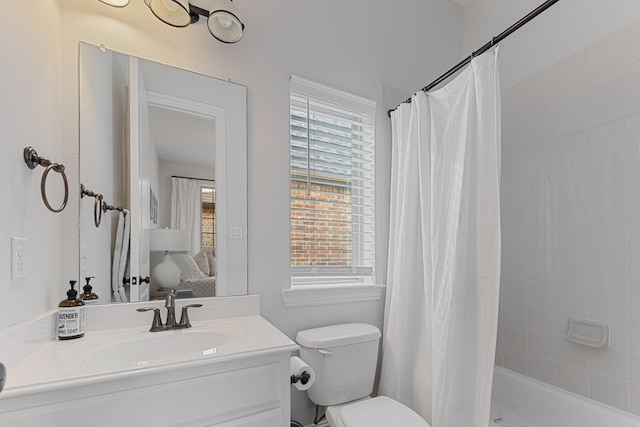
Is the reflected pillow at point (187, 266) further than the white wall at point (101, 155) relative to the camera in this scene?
Yes

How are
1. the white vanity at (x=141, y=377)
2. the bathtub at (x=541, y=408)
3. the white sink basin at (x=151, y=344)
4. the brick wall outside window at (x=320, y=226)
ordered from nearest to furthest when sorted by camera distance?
1. the white vanity at (x=141, y=377)
2. the white sink basin at (x=151, y=344)
3. the bathtub at (x=541, y=408)
4. the brick wall outside window at (x=320, y=226)

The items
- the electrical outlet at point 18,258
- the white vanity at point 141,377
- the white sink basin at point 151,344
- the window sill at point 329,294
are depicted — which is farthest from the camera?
the window sill at point 329,294

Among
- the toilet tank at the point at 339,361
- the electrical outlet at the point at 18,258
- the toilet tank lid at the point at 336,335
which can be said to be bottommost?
the toilet tank at the point at 339,361

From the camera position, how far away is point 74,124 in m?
1.20

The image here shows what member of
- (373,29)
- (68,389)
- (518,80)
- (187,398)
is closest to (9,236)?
(68,389)

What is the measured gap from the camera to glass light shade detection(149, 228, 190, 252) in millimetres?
1342

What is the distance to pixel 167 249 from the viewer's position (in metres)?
1.37

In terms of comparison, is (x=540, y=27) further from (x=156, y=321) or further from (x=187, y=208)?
(x=156, y=321)

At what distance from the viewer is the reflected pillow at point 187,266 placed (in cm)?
138

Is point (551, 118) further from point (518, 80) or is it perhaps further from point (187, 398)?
point (187, 398)

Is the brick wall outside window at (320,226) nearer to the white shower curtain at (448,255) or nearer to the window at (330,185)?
the window at (330,185)

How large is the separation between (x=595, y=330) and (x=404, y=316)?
2.96 feet

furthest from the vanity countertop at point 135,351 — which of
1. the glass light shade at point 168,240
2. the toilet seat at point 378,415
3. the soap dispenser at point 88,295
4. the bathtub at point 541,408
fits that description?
the bathtub at point 541,408

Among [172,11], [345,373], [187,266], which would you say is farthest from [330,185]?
[172,11]
